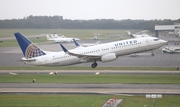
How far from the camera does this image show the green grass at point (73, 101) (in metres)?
43.4

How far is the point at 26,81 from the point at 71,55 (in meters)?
9.64

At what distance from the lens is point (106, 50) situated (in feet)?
211

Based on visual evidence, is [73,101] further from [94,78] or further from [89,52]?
[89,52]

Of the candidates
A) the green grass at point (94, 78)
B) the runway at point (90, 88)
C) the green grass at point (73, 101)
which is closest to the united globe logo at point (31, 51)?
the green grass at point (94, 78)

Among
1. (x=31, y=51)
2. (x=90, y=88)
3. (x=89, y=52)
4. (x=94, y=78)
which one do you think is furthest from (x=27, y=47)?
(x=90, y=88)

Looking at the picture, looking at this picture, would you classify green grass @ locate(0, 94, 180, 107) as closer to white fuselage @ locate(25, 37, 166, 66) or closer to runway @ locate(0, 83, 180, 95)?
runway @ locate(0, 83, 180, 95)

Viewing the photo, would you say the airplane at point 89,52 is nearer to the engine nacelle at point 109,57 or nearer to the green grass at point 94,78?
the engine nacelle at point 109,57

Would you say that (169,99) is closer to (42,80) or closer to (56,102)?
(56,102)

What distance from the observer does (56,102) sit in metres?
45.0

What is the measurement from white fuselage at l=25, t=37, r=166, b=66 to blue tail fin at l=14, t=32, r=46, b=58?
1.15 m

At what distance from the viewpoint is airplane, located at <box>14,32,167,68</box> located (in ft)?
211

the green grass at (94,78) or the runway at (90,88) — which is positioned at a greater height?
the runway at (90,88)

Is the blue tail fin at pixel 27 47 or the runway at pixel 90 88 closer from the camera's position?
the runway at pixel 90 88

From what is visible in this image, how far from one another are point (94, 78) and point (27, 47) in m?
13.7
